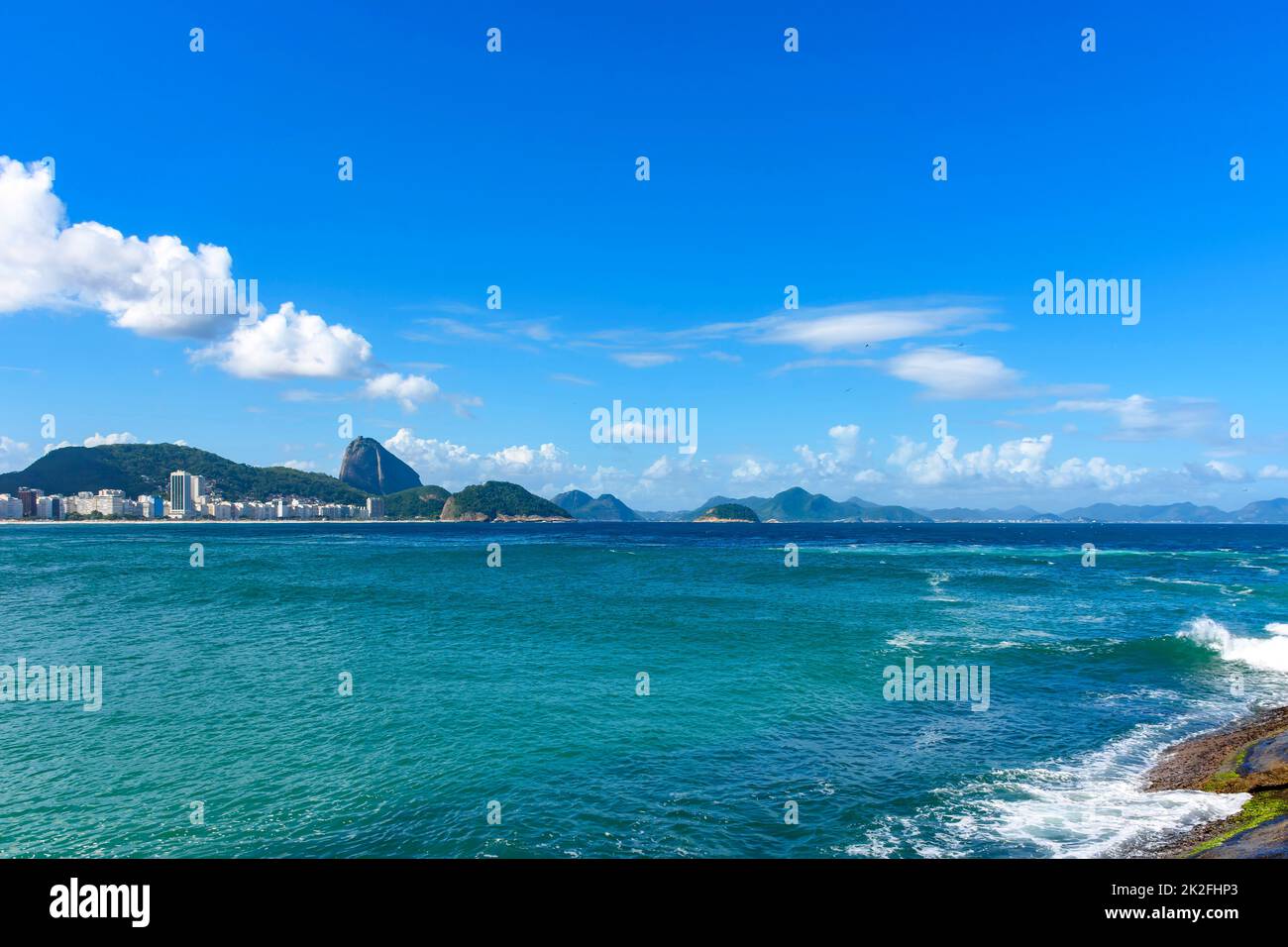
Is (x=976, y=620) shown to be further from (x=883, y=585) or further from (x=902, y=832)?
(x=902, y=832)

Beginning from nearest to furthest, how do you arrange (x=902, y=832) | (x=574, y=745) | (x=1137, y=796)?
(x=902, y=832), (x=1137, y=796), (x=574, y=745)

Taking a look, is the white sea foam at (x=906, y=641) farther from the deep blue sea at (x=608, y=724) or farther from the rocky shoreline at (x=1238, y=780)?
the rocky shoreline at (x=1238, y=780)

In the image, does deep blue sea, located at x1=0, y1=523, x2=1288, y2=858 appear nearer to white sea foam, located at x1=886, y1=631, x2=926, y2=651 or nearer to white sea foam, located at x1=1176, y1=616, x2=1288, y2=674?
white sea foam, located at x1=1176, y1=616, x2=1288, y2=674

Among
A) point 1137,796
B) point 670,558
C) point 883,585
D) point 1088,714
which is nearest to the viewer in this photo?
point 1137,796

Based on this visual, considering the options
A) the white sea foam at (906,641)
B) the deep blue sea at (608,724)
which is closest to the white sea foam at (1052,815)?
the deep blue sea at (608,724)

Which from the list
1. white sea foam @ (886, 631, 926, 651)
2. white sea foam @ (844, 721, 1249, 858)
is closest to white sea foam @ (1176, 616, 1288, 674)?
white sea foam @ (886, 631, 926, 651)

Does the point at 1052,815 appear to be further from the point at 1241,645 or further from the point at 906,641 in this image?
the point at 1241,645

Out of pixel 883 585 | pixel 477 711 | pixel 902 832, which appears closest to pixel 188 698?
pixel 477 711
